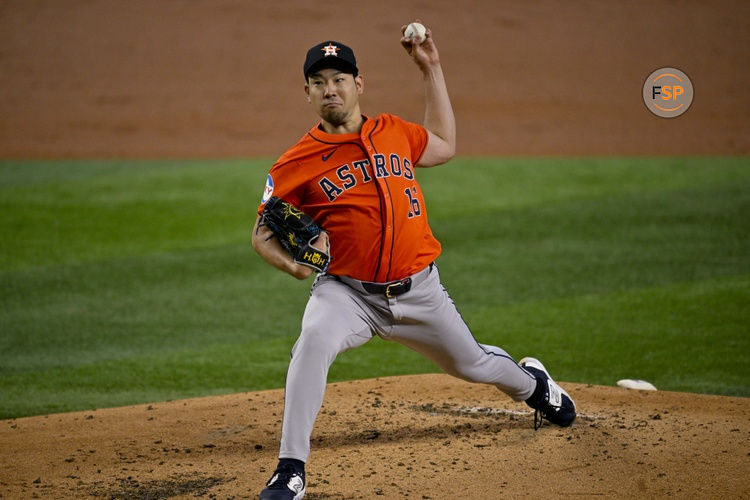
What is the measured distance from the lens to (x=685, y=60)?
1514cm

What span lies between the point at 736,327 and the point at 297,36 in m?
11.6

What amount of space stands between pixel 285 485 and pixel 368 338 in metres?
0.73

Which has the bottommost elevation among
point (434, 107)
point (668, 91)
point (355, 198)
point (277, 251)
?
point (277, 251)

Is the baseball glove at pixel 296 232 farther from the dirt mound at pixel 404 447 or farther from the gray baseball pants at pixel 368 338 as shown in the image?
the dirt mound at pixel 404 447

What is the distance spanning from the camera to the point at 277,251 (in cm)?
374

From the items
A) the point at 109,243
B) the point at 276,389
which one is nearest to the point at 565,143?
the point at 109,243

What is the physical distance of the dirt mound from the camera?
148 inches

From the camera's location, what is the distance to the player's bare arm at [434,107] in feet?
13.7

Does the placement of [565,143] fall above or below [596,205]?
above

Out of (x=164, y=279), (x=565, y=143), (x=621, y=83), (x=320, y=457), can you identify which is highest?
(x=621, y=83)

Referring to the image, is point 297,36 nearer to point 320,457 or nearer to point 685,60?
point 685,60

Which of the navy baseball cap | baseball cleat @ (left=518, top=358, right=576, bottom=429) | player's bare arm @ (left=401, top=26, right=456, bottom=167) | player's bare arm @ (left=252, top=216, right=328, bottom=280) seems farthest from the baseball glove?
baseball cleat @ (left=518, top=358, right=576, bottom=429)

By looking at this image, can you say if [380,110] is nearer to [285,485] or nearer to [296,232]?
Result: [296,232]

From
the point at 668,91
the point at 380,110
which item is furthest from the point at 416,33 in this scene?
the point at 668,91
